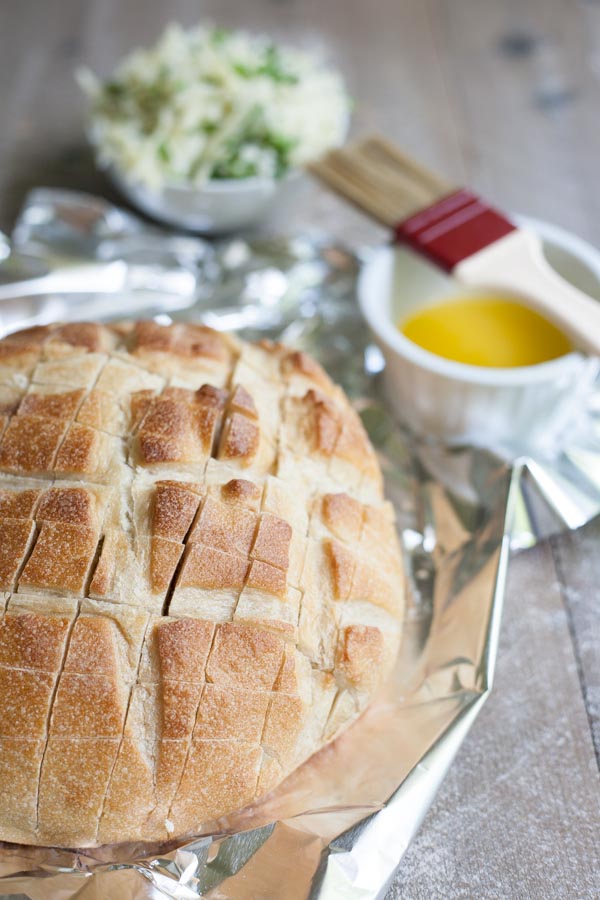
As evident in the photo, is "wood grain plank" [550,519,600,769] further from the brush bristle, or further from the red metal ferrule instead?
the brush bristle

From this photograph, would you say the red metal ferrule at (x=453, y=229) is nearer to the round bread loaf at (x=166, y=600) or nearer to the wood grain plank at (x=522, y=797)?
the round bread loaf at (x=166, y=600)

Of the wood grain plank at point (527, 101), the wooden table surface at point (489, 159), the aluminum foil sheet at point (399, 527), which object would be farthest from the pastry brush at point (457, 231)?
the wood grain plank at point (527, 101)

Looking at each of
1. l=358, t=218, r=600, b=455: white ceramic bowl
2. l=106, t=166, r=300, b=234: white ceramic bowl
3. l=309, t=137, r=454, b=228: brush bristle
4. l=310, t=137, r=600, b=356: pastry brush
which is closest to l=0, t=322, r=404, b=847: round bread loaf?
l=358, t=218, r=600, b=455: white ceramic bowl

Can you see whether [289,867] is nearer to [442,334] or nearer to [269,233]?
[442,334]

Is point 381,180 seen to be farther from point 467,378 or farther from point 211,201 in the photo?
point 467,378

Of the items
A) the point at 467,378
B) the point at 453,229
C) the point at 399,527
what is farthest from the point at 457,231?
the point at 399,527

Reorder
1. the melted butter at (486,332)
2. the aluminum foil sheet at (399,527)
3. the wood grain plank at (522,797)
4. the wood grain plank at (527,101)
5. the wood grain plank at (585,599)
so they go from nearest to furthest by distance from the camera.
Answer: the aluminum foil sheet at (399,527) → the wood grain plank at (522,797) → the wood grain plank at (585,599) → the melted butter at (486,332) → the wood grain plank at (527,101)
